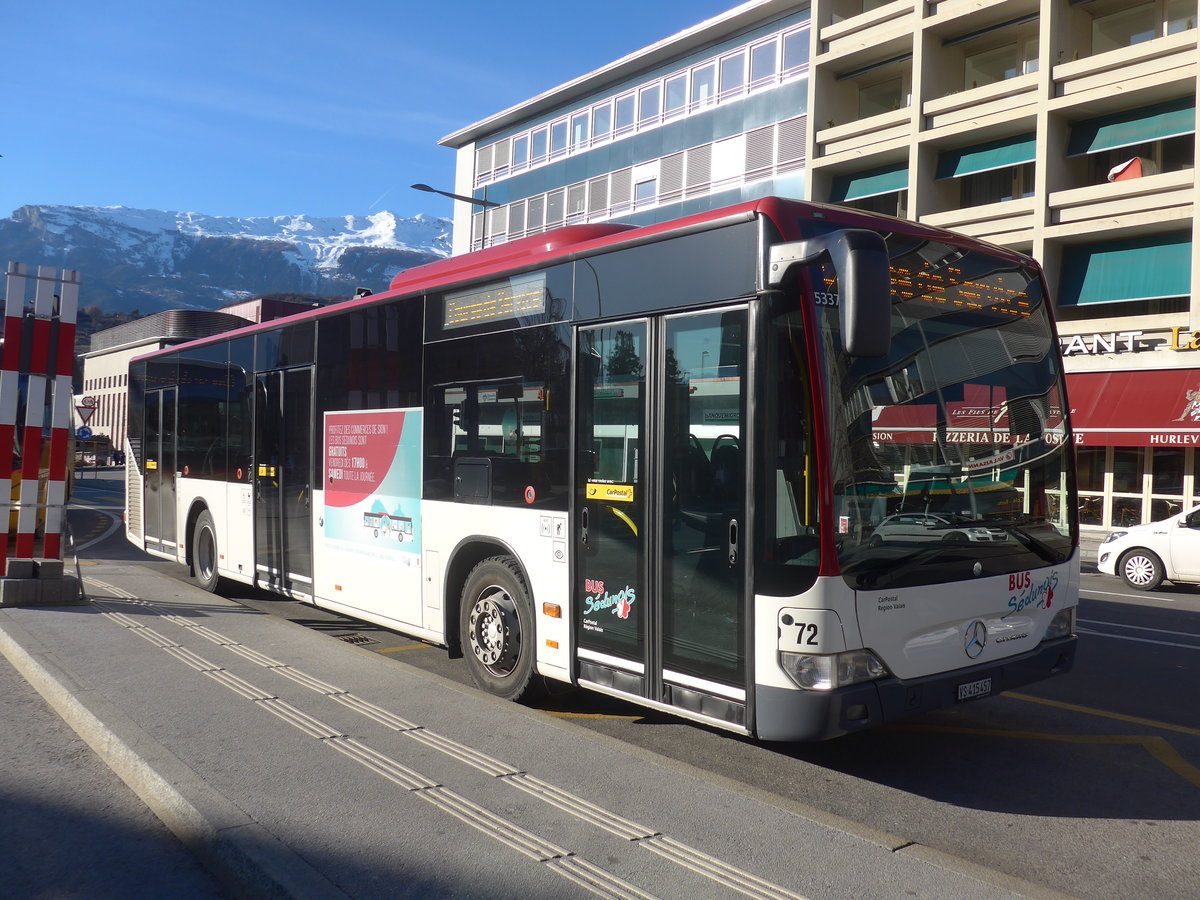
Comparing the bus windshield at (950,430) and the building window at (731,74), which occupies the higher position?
the building window at (731,74)

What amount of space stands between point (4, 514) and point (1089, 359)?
2222 centimetres

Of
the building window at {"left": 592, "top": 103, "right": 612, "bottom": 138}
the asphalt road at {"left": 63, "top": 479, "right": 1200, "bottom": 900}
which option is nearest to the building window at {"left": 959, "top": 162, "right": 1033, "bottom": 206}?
the building window at {"left": 592, "top": 103, "right": 612, "bottom": 138}

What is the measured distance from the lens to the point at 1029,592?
5664mm

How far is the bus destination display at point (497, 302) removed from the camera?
21.4ft

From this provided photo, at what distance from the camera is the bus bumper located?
15.6 feet

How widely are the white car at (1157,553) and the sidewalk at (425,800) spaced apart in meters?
12.9

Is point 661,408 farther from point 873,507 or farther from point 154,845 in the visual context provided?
point 154,845

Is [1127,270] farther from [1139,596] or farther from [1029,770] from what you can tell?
[1029,770]

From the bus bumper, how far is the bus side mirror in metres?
1.63

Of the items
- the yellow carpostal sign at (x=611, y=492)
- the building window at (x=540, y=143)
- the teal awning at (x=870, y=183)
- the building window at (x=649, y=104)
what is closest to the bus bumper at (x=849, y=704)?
the yellow carpostal sign at (x=611, y=492)

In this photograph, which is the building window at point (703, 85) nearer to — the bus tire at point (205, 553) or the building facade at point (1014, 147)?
the building facade at point (1014, 147)

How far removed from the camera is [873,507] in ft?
16.1

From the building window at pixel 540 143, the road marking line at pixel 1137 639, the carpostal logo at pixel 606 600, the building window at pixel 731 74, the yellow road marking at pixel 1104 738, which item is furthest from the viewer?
the building window at pixel 540 143

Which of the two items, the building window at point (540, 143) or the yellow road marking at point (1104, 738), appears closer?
the yellow road marking at point (1104, 738)
